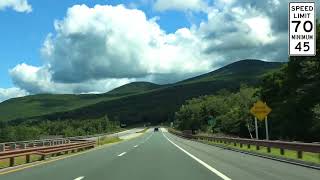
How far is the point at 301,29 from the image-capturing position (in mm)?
20938

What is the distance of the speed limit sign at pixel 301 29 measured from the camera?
20953 millimetres

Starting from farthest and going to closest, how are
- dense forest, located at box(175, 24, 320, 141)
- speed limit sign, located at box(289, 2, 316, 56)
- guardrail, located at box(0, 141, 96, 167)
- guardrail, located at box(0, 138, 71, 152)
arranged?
dense forest, located at box(175, 24, 320, 141) → guardrail, located at box(0, 138, 71, 152) → guardrail, located at box(0, 141, 96, 167) → speed limit sign, located at box(289, 2, 316, 56)

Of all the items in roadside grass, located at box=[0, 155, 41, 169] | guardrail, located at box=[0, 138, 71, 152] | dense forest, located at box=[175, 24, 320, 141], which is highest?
dense forest, located at box=[175, 24, 320, 141]

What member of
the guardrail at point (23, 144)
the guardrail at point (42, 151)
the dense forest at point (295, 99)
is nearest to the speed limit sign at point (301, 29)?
the guardrail at point (42, 151)

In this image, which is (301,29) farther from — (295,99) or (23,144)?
(295,99)

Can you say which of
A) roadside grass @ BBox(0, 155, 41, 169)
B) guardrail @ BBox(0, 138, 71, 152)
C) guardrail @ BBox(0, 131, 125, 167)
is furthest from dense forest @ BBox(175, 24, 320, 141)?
roadside grass @ BBox(0, 155, 41, 169)

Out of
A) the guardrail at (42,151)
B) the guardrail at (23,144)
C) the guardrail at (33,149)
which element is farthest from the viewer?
the guardrail at (23,144)

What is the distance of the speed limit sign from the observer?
20953 millimetres

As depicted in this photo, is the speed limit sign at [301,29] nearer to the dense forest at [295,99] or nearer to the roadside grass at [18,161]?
the roadside grass at [18,161]

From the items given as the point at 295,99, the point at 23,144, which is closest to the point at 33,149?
the point at 23,144

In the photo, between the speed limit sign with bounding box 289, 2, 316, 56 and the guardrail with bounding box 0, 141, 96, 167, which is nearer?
the speed limit sign with bounding box 289, 2, 316, 56

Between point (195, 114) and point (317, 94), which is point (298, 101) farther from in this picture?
point (195, 114)

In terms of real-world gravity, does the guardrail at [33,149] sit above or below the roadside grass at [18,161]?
above

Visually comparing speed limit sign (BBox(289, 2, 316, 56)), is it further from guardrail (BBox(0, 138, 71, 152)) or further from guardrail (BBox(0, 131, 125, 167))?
guardrail (BBox(0, 138, 71, 152))
